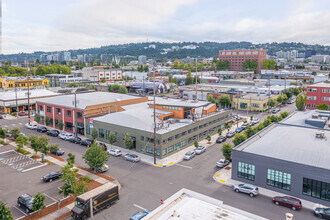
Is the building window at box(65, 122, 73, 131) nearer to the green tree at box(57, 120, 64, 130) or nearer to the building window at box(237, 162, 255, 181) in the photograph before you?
the green tree at box(57, 120, 64, 130)

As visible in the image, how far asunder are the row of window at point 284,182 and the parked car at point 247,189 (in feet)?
9.13

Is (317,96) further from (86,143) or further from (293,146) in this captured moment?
(86,143)

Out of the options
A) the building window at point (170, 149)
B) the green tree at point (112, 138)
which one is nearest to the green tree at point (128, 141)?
A: the green tree at point (112, 138)

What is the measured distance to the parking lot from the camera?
3059cm

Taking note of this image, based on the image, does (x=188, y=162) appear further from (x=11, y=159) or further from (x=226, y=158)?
(x=11, y=159)

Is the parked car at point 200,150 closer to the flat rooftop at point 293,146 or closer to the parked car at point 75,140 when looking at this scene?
the flat rooftop at point 293,146

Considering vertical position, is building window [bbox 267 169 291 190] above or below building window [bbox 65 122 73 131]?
below

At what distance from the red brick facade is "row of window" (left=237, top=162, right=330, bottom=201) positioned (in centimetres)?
5324

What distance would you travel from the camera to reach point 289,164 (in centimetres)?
3094

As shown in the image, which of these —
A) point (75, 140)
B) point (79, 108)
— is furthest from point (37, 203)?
point (79, 108)

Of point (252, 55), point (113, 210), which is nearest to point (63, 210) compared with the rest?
point (113, 210)

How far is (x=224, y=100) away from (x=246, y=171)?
52232 millimetres

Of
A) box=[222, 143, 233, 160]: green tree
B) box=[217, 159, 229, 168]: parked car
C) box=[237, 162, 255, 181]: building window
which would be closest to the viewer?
box=[237, 162, 255, 181]: building window

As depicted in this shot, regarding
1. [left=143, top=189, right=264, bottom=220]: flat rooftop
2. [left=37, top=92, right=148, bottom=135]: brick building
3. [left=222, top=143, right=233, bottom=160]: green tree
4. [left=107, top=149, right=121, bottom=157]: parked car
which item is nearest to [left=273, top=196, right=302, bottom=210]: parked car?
[left=222, top=143, right=233, bottom=160]: green tree
